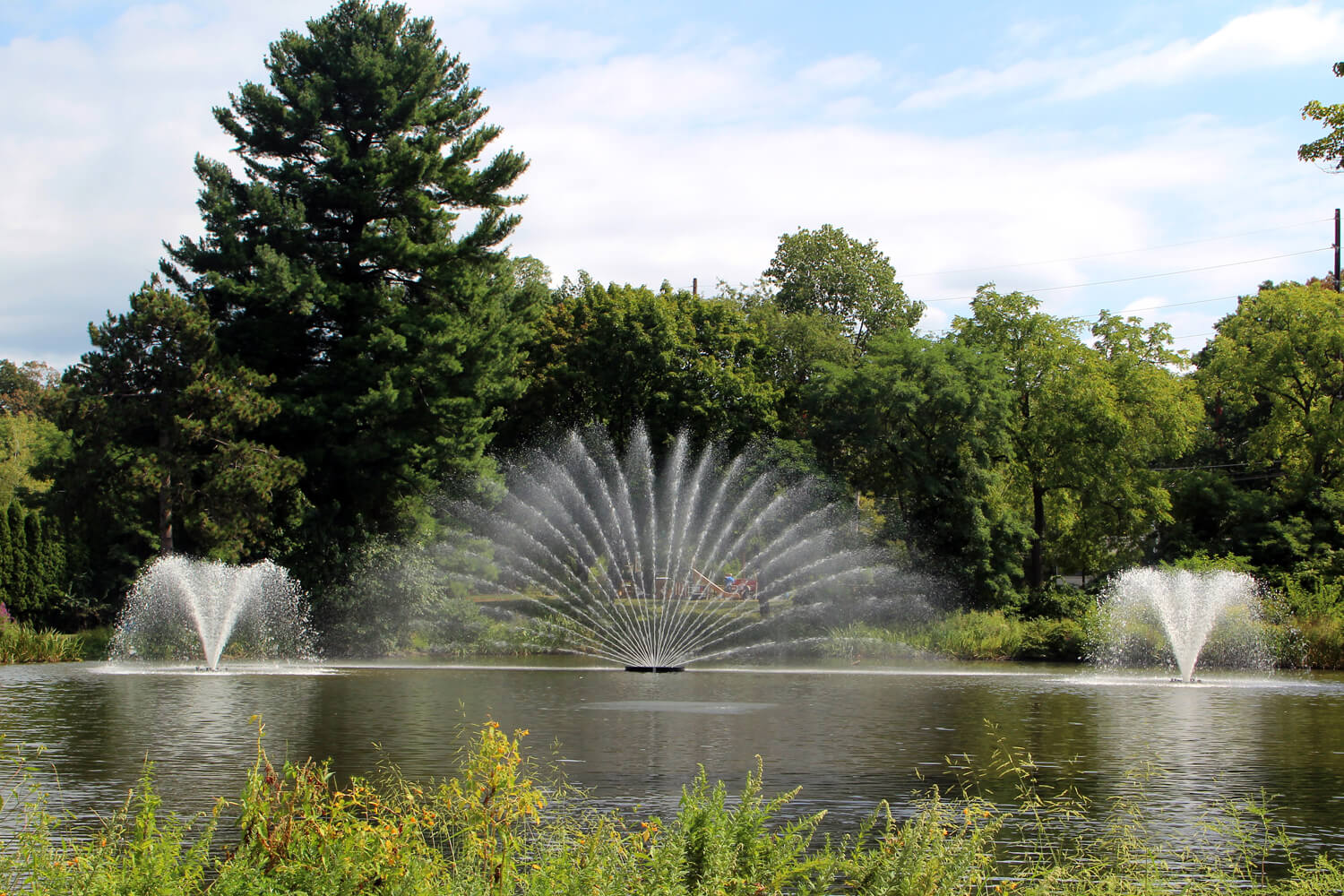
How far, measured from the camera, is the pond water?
15742 millimetres

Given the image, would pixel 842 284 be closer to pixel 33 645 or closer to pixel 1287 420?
pixel 1287 420

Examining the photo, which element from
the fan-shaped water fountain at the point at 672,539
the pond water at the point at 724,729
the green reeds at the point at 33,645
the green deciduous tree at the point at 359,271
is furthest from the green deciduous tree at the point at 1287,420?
the green reeds at the point at 33,645

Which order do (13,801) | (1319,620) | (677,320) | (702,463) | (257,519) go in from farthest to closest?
1. (677,320)
2. (702,463)
3. (257,519)
4. (1319,620)
5. (13,801)

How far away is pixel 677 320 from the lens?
55.8 meters

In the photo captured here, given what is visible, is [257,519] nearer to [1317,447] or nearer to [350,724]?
[350,724]

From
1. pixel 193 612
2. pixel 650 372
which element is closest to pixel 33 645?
pixel 193 612

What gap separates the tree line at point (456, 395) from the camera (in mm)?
43094

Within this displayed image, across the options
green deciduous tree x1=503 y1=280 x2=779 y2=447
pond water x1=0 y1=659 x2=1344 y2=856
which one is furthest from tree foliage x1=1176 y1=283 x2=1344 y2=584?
green deciduous tree x1=503 y1=280 x2=779 y2=447

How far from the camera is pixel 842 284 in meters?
74.7

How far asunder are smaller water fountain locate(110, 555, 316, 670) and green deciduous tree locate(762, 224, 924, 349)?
39.9 m

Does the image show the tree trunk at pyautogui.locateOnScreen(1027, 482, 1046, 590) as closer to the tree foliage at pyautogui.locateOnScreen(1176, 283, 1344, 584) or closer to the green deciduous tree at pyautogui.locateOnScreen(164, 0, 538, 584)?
the tree foliage at pyautogui.locateOnScreen(1176, 283, 1344, 584)

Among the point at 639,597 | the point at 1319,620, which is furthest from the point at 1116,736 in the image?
the point at 639,597

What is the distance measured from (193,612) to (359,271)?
15.5m

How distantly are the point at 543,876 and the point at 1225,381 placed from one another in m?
54.3
